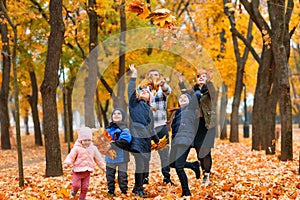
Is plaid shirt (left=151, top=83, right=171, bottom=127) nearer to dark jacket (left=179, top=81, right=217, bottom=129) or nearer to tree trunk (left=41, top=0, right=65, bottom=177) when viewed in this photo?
dark jacket (left=179, top=81, right=217, bottom=129)

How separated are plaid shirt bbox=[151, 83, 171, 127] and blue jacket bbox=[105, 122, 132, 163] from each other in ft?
3.16

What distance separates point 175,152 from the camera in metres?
7.04

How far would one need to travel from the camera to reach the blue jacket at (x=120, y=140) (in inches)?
275

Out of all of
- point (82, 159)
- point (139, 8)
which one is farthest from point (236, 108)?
point (139, 8)

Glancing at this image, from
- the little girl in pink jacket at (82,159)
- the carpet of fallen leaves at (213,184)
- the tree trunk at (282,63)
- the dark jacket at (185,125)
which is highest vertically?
the tree trunk at (282,63)

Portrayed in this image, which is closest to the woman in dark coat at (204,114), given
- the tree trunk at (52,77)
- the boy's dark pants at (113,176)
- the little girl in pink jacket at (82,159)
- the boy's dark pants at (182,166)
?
the boy's dark pants at (182,166)

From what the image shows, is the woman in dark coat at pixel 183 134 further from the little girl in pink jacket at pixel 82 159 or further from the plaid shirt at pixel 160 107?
the little girl in pink jacket at pixel 82 159

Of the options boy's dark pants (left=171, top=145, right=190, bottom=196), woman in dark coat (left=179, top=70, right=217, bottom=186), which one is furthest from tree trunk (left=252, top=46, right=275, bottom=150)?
boy's dark pants (left=171, top=145, right=190, bottom=196)

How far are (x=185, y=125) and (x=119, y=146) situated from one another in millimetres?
1169

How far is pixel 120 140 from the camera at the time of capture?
6.98 metres

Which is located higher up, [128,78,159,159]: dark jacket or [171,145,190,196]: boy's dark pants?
[128,78,159,159]: dark jacket

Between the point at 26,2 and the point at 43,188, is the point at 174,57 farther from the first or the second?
the point at 43,188

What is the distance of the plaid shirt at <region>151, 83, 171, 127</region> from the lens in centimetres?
798

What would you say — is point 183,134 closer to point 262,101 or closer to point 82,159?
point 82,159
